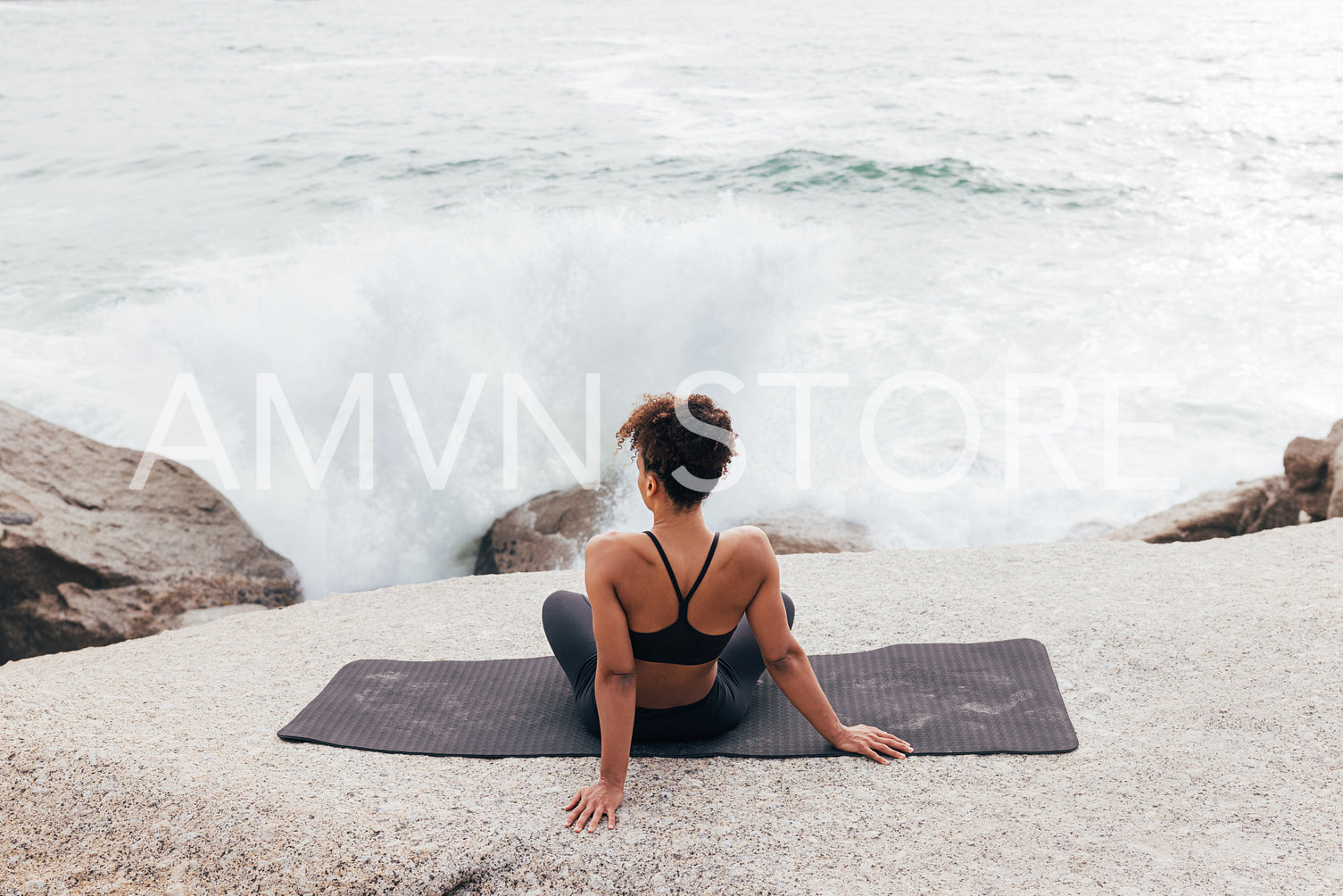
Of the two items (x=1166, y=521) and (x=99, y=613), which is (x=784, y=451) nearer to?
(x=1166, y=521)

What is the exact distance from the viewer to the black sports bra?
2.33 m

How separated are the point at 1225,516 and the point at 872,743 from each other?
3.57 meters

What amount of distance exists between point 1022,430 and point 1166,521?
251cm

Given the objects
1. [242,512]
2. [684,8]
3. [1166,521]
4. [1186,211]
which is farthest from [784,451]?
[684,8]

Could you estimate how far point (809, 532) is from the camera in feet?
19.4

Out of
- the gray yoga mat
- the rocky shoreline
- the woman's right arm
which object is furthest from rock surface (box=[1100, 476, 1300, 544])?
the woman's right arm

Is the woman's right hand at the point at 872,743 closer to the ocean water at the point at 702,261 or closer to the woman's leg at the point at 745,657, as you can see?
the woman's leg at the point at 745,657

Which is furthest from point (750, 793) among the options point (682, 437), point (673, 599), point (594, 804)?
point (682, 437)

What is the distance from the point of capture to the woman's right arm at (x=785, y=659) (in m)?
2.38

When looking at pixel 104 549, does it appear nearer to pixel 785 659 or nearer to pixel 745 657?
pixel 745 657

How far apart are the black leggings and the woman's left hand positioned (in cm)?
29

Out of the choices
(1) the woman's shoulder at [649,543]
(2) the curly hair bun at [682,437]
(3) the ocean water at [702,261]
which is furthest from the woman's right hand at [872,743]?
(3) the ocean water at [702,261]

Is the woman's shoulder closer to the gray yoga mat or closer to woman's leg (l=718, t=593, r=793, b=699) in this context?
woman's leg (l=718, t=593, r=793, b=699)

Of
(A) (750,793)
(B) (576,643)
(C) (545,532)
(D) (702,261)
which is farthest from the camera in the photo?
(D) (702,261)
